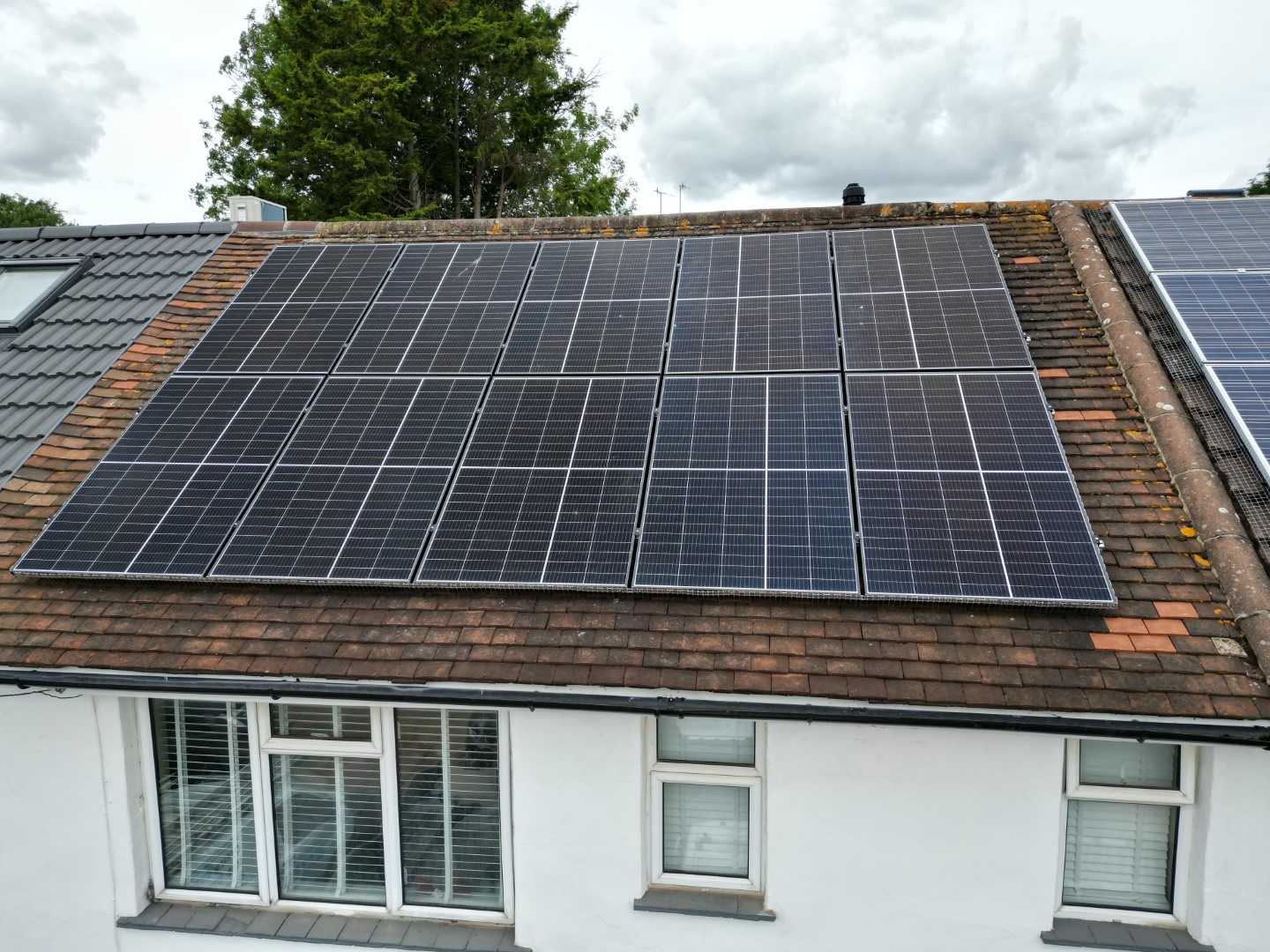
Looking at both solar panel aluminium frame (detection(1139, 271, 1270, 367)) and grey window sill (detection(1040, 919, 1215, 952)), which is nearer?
grey window sill (detection(1040, 919, 1215, 952))

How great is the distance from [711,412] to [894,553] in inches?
74.5

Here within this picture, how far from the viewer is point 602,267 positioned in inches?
324

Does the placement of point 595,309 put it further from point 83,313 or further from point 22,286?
point 22,286

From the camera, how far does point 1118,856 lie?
534cm

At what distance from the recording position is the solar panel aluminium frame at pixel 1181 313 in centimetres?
645

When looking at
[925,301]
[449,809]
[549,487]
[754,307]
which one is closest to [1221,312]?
[925,301]

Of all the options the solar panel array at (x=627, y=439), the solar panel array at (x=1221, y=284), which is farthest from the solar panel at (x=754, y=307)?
the solar panel array at (x=1221, y=284)

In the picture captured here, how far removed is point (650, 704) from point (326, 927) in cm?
322

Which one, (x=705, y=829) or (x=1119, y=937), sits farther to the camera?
(x=705, y=829)

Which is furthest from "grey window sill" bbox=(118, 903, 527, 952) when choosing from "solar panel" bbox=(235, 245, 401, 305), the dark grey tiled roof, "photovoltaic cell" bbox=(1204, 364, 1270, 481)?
"photovoltaic cell" bbox=(1204, 364, 1270, 481)

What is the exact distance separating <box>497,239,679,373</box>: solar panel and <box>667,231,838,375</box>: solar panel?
0.76 ft

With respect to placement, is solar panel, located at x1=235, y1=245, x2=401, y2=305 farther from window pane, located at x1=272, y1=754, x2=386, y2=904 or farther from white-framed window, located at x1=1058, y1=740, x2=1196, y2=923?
white-framed window, located at x1=1058, y1=740, x2=1196, y2=923

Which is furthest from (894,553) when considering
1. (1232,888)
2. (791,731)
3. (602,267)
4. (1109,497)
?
(602,267)

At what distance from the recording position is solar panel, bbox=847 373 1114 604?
5086mm
